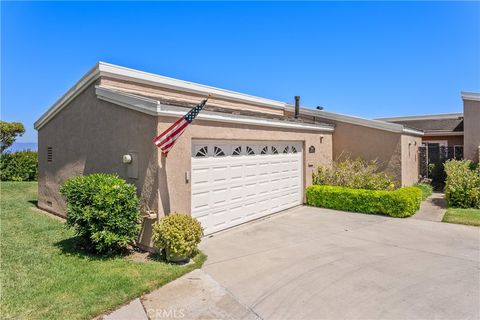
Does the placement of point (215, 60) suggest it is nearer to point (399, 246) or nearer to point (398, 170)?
point (398, 170)

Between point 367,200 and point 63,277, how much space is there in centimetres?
1000

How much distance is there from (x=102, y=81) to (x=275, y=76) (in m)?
9.77

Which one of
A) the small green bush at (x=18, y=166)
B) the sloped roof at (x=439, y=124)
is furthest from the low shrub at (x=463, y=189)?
the small green bush at (x=18, y=166)

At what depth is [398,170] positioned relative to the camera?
13.2 m

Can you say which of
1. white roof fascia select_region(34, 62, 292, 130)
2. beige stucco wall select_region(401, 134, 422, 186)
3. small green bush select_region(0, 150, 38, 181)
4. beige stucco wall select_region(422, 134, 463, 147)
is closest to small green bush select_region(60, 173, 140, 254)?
white roof fascia select_region(34, 62, 292, 130)

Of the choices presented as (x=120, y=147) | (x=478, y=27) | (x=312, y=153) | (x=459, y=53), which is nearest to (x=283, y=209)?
(x=312, y=153)

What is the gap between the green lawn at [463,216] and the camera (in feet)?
32.1

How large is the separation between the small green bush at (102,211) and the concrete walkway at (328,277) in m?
1.94

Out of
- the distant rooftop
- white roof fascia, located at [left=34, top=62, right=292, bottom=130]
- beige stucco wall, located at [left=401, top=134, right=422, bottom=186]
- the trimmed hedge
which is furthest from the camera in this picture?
the distant rooftop

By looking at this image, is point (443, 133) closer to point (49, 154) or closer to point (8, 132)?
point (49, 154)

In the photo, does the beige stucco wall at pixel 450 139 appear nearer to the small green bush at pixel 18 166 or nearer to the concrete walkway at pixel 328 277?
the concrete walkway at pixel 328 277

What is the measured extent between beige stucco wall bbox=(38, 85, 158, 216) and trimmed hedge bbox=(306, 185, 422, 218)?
7643 millimetres

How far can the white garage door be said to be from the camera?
8320 mm

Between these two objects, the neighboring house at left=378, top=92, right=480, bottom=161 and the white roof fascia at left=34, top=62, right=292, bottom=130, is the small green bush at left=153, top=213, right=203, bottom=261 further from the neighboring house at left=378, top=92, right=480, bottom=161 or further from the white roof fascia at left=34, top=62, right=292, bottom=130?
the neighboring house at left=378, top=92, right=480, bottom=161
